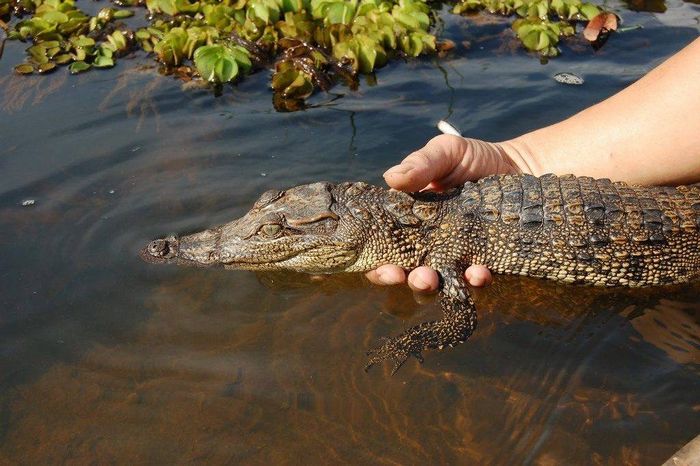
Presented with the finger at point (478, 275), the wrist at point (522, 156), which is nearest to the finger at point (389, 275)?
the finger at point (478, 275)

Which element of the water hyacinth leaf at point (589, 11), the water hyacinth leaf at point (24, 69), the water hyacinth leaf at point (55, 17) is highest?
the water hyacinth leaf at point (589, 11)

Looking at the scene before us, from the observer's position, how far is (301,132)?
505cm

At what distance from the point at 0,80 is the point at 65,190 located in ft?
6.95

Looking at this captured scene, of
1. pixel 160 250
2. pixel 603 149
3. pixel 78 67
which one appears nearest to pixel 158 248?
pixel 160 250

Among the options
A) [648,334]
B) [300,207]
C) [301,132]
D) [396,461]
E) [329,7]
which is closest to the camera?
[396,461]

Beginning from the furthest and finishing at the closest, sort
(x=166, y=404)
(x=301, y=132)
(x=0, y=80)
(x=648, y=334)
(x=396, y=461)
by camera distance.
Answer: (x=0, y=80)
(x=301, y=132)
(x=648, y=334)
(x=166, y=404)
(x=396, y=461)

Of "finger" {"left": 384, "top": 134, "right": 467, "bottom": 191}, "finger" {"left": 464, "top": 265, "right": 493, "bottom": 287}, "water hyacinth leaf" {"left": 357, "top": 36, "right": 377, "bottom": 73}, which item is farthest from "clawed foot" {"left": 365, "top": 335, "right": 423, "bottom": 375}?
"water hyacinth leaf" {"left": 357, "top": 36, "right": 377, "bottom": 73}

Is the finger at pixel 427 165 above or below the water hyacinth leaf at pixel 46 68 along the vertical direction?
above

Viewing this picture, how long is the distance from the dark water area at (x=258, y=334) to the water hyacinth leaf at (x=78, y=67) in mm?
615

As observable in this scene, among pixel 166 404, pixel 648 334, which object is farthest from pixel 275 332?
pixel 648 334

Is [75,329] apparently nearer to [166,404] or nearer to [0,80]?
[166,404]

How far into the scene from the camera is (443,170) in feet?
12.5

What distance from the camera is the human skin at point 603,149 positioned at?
3.56 m

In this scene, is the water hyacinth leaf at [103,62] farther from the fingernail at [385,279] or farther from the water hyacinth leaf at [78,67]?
the fingernail at [385,279]
